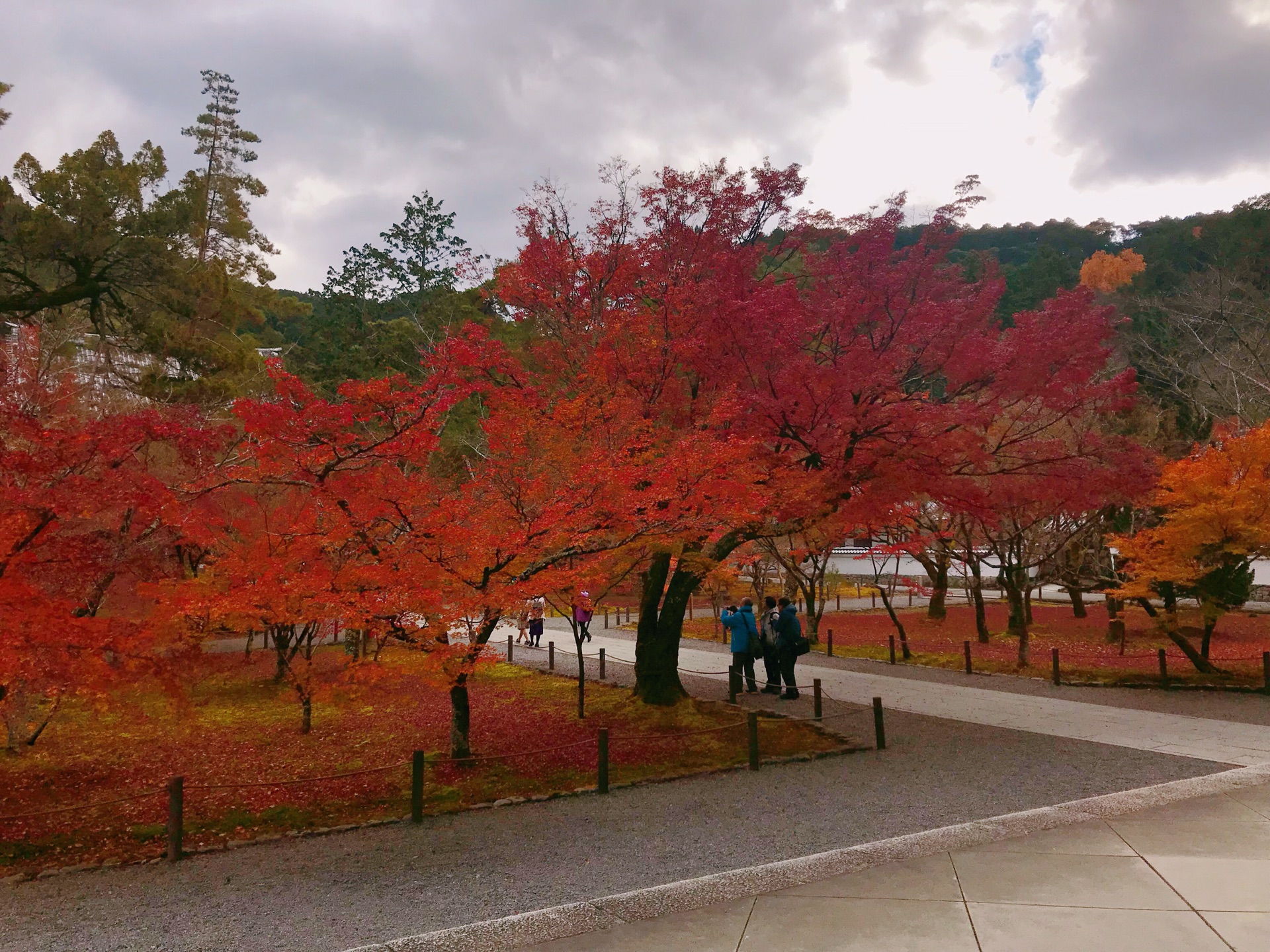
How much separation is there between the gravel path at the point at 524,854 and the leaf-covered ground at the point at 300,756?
92 cm

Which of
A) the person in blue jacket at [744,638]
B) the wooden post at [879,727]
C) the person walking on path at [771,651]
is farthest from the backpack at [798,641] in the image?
the wooden post at [879,727]

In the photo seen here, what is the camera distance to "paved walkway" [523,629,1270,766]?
10.0 m

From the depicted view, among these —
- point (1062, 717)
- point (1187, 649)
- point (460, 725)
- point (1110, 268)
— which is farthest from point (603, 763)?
point (1110, 268)

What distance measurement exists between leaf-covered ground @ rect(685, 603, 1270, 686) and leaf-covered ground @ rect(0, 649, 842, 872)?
8.92 m

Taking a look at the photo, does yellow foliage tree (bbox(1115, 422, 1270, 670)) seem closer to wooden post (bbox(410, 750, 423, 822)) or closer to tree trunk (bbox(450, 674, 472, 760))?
tree trunk (bbox(450, 674, 472, 760))

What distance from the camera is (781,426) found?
35.1 feet

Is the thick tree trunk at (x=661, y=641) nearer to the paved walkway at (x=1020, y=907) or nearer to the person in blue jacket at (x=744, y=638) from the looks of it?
the person in blue jacket at (x=744, y=638)

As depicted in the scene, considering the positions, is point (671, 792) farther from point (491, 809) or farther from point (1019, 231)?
point (1019, 231)

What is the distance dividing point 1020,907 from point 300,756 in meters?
10.4

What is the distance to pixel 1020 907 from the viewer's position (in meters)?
4.78

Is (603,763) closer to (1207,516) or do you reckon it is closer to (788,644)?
(788,644)

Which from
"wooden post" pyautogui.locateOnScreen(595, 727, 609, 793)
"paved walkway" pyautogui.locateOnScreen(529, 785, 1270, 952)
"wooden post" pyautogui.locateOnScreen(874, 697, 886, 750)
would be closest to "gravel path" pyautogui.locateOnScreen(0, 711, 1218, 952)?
"wooden post" pyautogui.locateOnScreen(595, 727, 609, 793)

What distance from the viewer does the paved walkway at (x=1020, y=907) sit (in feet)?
14.3

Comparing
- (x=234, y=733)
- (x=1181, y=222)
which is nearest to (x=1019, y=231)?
(x=1181, y=222)
